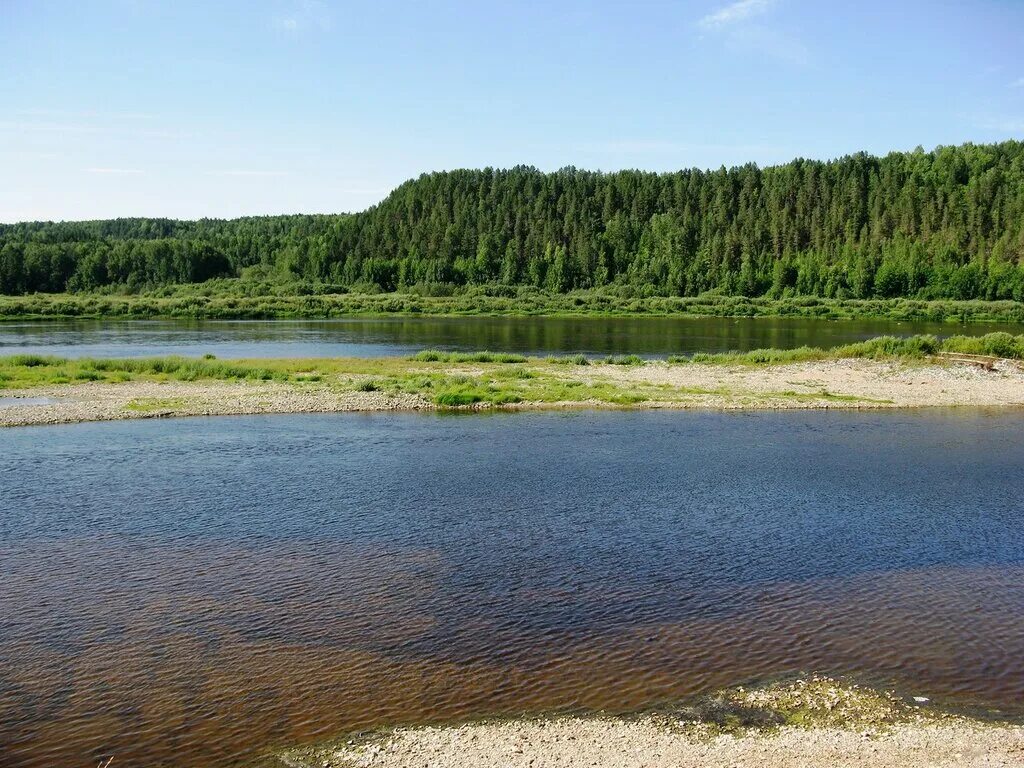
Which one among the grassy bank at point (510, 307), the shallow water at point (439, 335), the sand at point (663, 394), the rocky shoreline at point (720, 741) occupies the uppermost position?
the grassy bank at point (510, 307)

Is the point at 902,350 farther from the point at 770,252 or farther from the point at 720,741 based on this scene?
the point at 770,252

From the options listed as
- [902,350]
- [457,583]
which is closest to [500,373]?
[902,350]

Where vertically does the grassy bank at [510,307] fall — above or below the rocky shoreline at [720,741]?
above

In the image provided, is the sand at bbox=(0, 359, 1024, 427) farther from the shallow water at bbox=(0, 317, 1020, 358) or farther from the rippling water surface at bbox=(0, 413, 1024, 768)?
the shallow water at bbox=(0, 317, 1020, 358)

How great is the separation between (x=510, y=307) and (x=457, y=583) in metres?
134

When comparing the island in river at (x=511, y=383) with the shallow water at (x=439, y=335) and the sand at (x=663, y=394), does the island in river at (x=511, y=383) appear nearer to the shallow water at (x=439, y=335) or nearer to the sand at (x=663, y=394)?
the sand at (x=663, y=394)

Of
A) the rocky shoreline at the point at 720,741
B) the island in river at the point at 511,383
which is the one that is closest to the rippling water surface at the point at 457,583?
the rocky shoreline at the point at 720,741

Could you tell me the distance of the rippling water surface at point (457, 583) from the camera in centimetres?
1304

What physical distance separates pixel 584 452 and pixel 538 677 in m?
18.4

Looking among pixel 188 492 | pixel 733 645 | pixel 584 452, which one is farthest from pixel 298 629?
pixel 584 452

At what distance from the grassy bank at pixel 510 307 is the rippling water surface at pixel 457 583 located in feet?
348

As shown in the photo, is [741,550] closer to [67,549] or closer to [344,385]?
[67,549]

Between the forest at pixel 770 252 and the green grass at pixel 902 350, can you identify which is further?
the forest at pixel 770 252

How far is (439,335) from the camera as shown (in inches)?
3703
